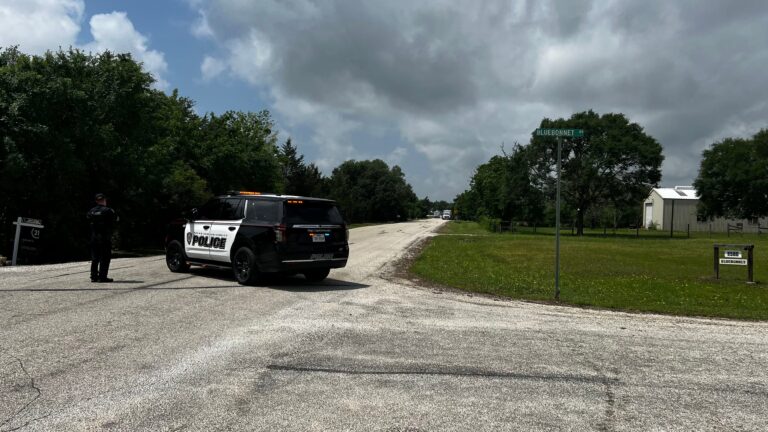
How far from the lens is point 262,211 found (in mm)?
11516

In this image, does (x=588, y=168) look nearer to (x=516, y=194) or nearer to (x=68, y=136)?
(x=516, y=194)

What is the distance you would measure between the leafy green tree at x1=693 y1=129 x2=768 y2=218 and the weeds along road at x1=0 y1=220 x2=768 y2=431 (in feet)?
210

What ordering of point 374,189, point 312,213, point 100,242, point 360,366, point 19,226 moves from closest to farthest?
point 360,366 → point 100,242 → point 312,213 → point 19,226 → point 374,189

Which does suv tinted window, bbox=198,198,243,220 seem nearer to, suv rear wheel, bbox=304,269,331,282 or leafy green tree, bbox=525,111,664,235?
suv rear wheel, bbox=304,269,331,282

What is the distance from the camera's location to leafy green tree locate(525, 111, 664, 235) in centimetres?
5134

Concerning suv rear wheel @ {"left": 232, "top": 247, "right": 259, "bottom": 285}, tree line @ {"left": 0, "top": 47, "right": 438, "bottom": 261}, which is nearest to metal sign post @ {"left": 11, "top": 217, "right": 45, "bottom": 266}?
tree line @ {"left": 0, "top": 47, "right": 438, "bottom": 261}

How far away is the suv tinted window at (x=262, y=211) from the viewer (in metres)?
11.2

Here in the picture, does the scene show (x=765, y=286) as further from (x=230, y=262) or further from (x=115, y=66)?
(x=115, y=66)

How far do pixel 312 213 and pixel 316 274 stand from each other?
1760 mm

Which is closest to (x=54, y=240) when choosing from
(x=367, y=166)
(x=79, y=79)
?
(x=79, y=79)

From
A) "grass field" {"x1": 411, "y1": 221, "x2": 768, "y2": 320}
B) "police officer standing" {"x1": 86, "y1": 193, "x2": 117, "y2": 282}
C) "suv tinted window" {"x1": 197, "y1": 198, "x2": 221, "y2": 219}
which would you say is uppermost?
"suv tinted window" {"x1": 197, "y1": 198, "x2": 221, "y2": 219}

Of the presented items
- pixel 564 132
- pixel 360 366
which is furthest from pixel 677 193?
pixel 360 366

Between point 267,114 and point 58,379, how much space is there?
4095cm

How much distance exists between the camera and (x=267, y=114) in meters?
44.2
